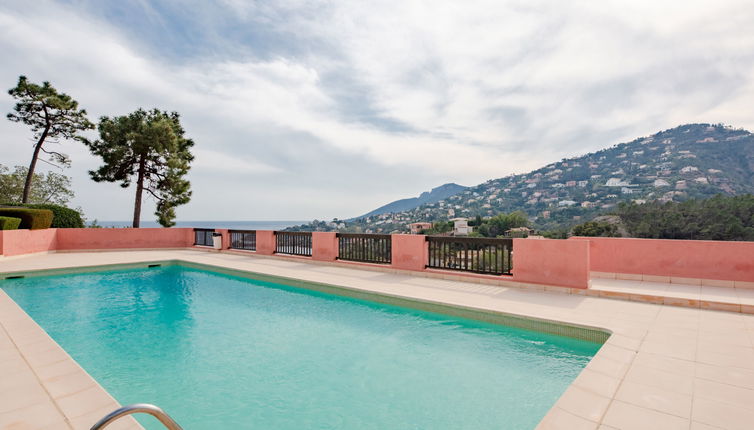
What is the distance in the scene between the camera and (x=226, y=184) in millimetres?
20328

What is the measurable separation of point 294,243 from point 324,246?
56.1 inches

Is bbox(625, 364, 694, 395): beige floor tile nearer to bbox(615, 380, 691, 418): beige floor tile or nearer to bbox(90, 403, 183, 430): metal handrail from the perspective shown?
bbox(615, 380, 691, 418): beige floor tile

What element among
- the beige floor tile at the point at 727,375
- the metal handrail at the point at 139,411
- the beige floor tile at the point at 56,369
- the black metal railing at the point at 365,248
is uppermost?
the black metal railing at the point at 365,248

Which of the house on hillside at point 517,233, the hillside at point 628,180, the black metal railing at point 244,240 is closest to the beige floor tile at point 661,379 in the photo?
the black metal railing at point 244,240

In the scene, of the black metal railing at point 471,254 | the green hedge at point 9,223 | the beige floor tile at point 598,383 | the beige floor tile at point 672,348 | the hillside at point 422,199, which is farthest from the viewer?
the hillside at point 422,199

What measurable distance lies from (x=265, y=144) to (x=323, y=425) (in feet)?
48.5

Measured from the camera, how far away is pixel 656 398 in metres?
2.47

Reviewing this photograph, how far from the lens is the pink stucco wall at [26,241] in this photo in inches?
414

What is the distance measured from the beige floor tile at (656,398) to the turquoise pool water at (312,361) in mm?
570

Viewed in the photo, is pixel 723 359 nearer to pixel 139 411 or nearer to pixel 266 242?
pixel 139 411

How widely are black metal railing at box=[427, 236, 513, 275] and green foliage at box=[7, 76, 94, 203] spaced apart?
17.7m

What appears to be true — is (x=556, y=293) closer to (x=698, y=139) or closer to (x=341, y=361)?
(x=341, y=361)

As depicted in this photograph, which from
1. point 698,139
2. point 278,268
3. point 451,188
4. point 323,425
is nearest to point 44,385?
point 323,425

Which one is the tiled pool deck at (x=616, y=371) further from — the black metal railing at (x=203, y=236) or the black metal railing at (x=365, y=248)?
the black metal railing at (x=203, y=236)
